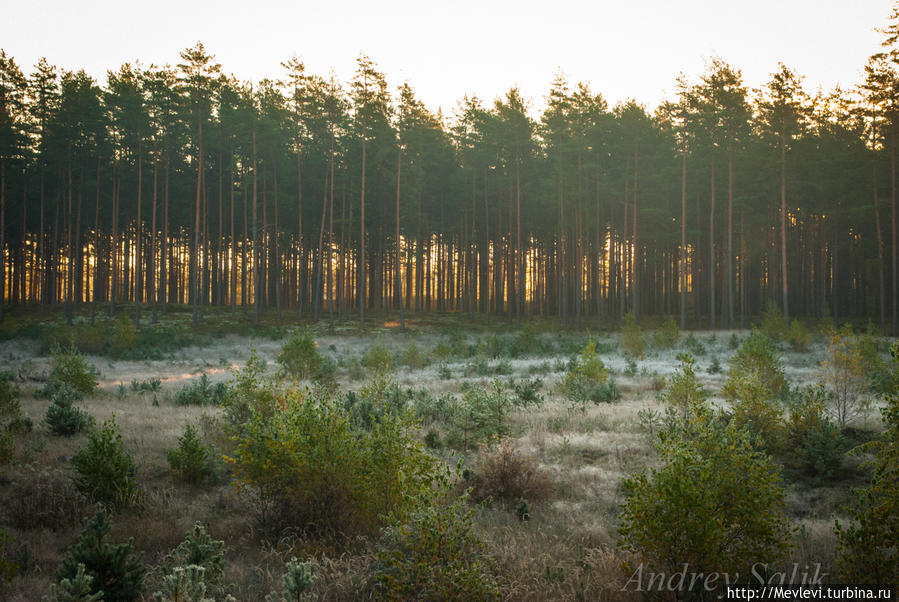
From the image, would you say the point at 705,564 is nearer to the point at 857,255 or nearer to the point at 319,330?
the point at 319,330

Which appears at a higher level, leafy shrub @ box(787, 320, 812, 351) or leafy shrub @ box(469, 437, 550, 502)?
leafy shrub @ box(787, 320, 812, 351)

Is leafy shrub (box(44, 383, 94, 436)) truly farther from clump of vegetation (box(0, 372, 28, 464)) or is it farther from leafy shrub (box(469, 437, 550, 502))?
leafy shrub (box(469, 437, 550, 502))

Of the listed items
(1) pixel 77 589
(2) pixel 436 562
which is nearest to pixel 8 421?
(1) pixel 77 589

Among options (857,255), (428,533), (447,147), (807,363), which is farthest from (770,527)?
(857,255)

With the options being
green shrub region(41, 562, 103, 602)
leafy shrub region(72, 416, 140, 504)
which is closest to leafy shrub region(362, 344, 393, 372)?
leafy shrub region(72, 416, 140, 504)

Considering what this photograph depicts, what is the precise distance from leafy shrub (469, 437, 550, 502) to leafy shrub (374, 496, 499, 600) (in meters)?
2.67

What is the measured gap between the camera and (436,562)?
3697mm

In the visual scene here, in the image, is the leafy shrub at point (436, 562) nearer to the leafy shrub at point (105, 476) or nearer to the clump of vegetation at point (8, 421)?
the leafy shrub at point (105, 476)

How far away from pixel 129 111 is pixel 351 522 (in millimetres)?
40258

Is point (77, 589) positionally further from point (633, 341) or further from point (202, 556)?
point (633, 341)

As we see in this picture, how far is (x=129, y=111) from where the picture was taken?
3550cm

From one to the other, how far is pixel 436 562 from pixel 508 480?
10.3ft

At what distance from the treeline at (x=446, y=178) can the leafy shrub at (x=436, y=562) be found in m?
30.4

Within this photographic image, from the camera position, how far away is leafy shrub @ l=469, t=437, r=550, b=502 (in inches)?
259
